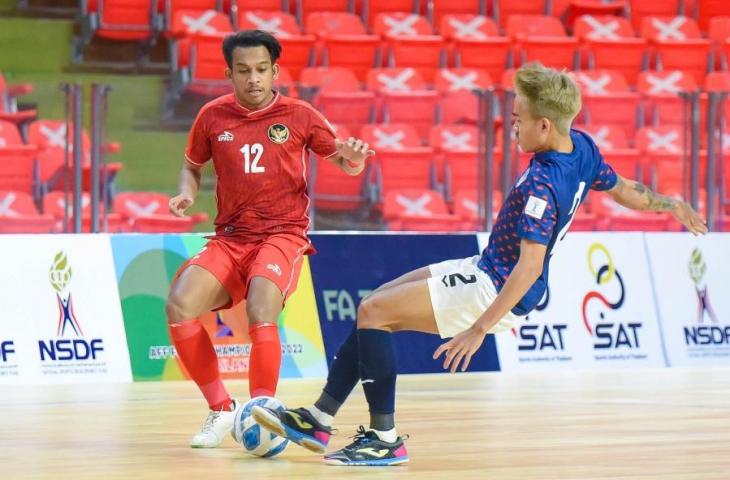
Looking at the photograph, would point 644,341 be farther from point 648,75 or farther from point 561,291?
point 648,75

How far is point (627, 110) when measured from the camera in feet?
43.4

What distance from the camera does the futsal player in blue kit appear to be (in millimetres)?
5859

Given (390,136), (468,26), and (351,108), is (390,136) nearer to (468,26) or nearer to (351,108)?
(351,108)

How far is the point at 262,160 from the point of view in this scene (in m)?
7.18

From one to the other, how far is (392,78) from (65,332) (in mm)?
6439

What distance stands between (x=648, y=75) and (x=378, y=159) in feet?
22.8

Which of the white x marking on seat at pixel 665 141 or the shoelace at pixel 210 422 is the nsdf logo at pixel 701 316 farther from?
the shoelace at pixel 210 422

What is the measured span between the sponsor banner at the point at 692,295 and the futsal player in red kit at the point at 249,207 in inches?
236

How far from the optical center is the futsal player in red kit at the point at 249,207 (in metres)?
6.86

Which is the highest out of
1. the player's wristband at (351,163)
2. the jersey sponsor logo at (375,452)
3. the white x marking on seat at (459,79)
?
the player's wristband at (351,163)

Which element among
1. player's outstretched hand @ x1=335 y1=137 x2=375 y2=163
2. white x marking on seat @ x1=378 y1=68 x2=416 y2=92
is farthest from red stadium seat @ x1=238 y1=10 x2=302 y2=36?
player's outstretched hand @ x1=335 y1=137 x2=375 y2=163

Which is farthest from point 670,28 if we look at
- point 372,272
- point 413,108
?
point 372,272

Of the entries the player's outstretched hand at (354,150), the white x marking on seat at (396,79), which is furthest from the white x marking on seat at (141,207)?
the white x marking on seat at (396,79)

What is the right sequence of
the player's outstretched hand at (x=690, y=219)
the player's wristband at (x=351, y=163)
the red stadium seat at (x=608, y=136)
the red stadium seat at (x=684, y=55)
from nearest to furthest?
the player's outstretched hand at (x=690, y=219) → the player's wristband at (x=351, y=163) → the red stadium seat at (x=608, y=136) → the red stadium seat at (x=684, y=55)
